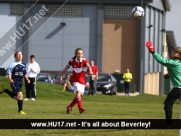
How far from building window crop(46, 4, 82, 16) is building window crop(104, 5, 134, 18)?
2.62 metres

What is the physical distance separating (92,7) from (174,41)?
28.9 metres

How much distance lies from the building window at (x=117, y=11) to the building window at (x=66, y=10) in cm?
262

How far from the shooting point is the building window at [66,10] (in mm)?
60281

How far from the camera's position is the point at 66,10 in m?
60.7

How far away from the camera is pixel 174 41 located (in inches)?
3403

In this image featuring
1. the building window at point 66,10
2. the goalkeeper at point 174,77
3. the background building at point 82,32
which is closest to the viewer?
the goalkeeper at point 174,77

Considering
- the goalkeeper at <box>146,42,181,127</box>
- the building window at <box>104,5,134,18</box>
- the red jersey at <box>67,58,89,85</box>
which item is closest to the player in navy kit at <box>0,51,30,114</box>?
the red jersey at <box>67,58,89,85</box>

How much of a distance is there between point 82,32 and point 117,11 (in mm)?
4064

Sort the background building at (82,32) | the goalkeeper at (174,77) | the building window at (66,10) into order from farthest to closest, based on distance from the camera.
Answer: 1. the building window at (66,10)
2. the background building at (82,32)
3. the goalkeeper at (174,77)

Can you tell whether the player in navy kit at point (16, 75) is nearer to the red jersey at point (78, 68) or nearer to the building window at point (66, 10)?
the red jersey at point (78, 68)

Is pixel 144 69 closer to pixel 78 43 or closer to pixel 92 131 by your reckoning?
pixel 78 43
